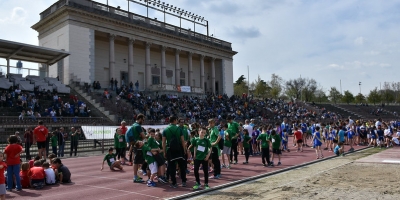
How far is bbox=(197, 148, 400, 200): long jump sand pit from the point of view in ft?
29.9

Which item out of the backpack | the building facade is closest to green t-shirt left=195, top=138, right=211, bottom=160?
the backpack

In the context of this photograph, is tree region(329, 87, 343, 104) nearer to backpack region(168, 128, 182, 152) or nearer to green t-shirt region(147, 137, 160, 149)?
green t-shirt region(147, 137, 160, 149)

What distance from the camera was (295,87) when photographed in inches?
3885

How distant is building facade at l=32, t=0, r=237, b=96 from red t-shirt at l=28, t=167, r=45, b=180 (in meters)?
27.9

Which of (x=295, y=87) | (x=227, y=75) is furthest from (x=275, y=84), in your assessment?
(x=227, y=75)

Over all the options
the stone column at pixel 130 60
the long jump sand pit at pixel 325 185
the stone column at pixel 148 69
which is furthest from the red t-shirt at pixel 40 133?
the stone column at pixel 148 69

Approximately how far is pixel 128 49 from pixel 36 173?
35.7 m

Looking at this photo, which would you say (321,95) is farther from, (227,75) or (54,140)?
(54,140)

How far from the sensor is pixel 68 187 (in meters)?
10.8

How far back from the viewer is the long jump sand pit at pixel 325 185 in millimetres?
9117

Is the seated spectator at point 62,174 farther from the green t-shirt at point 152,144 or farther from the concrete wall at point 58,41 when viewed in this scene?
the concrete wall at point 58,41

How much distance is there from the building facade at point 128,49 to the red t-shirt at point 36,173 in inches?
1097

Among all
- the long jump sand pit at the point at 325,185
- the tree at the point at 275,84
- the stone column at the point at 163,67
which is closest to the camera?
the long jump sand pit at the point at 325,185

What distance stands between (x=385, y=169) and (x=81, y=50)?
33.1 metres
